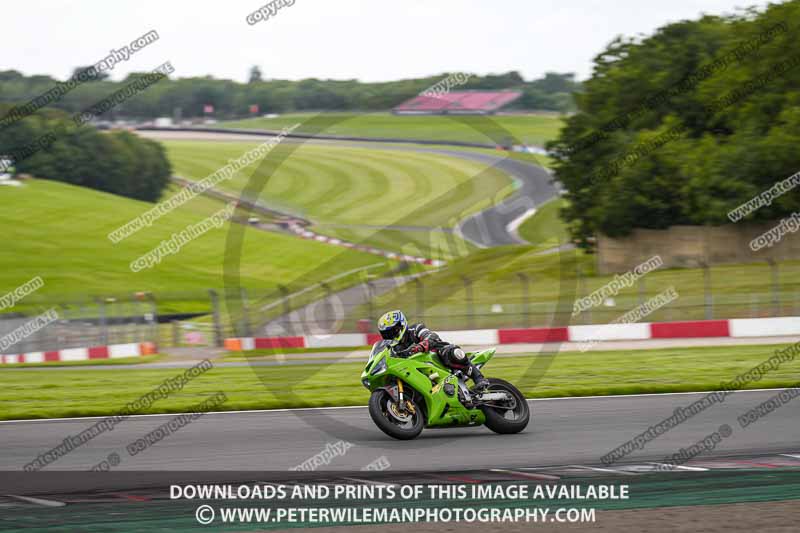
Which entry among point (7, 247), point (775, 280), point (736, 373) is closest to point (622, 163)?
point (775, 280)

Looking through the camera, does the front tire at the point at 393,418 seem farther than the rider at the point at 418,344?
No

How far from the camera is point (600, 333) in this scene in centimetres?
2538

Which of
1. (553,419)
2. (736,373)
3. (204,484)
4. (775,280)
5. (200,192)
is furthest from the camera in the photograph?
(200,192)

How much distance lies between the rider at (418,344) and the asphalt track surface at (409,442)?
0.78 metres

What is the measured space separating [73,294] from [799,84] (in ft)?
104

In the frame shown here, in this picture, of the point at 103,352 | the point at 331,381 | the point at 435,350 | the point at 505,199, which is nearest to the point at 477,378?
the point at 435,350

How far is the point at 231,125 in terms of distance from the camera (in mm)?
69812

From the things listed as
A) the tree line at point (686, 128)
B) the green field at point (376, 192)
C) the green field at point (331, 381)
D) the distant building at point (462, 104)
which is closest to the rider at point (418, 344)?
the green field at point (331, 381)

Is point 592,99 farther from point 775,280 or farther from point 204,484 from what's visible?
point 204,484

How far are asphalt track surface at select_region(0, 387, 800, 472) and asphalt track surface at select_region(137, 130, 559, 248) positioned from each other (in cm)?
3651

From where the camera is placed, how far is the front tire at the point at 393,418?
35.8ft

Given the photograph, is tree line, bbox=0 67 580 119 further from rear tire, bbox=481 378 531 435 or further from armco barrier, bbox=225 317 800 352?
rear tire, bbox=481 378 531 435

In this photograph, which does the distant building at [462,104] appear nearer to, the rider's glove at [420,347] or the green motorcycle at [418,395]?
the rider's glove at [420,347]

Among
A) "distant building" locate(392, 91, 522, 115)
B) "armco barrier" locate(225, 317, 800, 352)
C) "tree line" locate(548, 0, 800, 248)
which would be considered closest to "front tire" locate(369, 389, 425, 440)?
"armco barrier" locate(225, 317, 800, 352)
